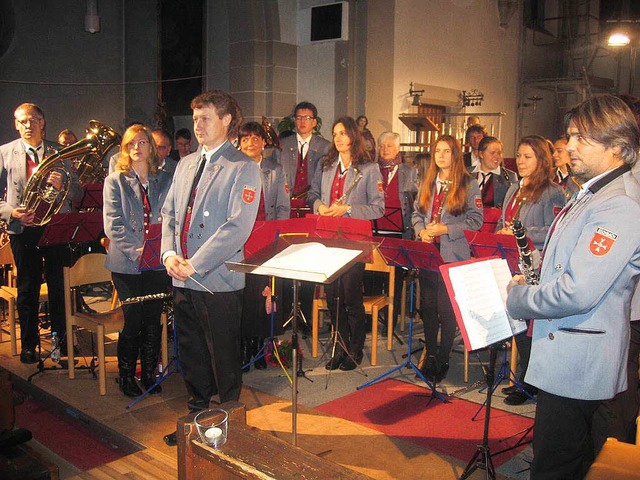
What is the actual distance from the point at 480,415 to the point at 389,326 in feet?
4.49

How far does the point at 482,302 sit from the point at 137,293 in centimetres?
249

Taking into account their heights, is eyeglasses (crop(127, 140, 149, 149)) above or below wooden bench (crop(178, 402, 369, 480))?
above

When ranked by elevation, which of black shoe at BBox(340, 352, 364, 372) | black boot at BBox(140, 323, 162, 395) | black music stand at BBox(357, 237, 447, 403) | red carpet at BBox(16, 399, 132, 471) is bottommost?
red carpet at BBox(16, 399, 132, 471)

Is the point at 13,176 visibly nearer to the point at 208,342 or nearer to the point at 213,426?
the point at 208,342

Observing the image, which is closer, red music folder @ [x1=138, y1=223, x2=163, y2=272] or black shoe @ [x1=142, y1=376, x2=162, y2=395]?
red music folder @ [x1=138, y1=223, x2=163, y2=272]

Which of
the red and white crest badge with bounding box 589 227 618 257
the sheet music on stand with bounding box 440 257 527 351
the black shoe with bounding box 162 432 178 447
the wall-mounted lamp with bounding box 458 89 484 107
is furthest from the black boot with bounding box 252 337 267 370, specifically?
the wall-mounted lamp with bounding box 458 89 484 107

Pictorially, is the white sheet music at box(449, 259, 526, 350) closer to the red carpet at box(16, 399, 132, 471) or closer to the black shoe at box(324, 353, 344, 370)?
the red carpet at box(16, 399, 132, 471)

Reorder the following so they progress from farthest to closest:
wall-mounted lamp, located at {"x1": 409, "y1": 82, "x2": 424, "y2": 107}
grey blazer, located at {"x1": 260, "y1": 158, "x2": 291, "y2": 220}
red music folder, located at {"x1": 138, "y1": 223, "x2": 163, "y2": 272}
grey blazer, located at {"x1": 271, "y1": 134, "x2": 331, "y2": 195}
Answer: wall-mounted lamp, located at {"x1": 409, "y1": 82, "x2": 424, "y2": 107} < grey blazer, located at {"x1": 271, "y1": 134, "x2": 331, "y2": 195} < grey blazer, located at {"x1": 260, "y1": 158, "x2": 291, "y2": 220} < red music folder, located at {"x1": 138, "y1": 223, "x2": 163, "y2": 272}

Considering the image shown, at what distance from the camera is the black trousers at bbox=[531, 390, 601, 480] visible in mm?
2168

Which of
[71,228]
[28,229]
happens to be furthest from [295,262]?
[28,229]

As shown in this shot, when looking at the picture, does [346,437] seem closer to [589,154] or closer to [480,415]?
[480,415]

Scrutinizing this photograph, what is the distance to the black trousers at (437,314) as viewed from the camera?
4324mm

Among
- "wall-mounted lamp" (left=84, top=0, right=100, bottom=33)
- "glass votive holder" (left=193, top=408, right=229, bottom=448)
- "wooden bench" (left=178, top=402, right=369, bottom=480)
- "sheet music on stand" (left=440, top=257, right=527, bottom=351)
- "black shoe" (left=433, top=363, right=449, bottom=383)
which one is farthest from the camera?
"wall-mounted lamp" (left=84, top=0, right=100, bottom=33)

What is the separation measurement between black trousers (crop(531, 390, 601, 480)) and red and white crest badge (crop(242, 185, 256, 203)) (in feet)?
5.69
